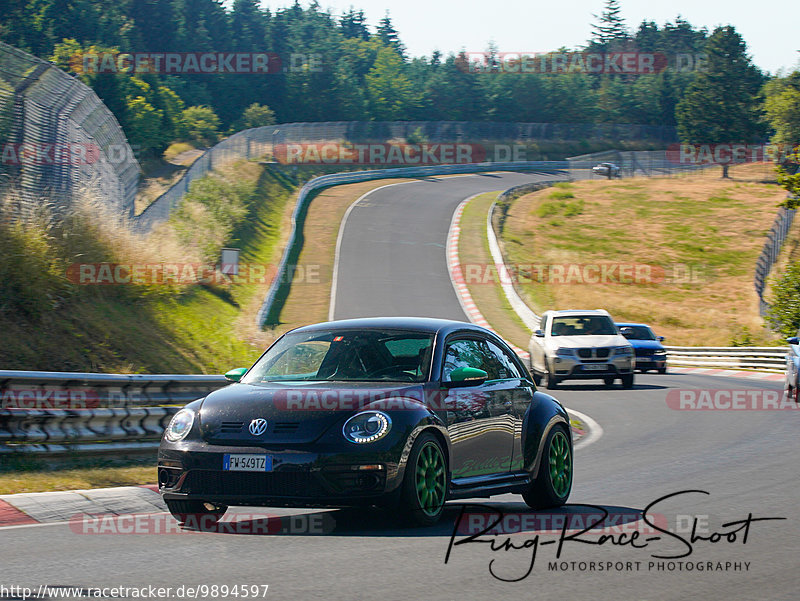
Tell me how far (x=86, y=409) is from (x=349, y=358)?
354cm

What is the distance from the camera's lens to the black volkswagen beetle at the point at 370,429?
285 inches

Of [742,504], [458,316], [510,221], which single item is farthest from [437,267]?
[742,504]

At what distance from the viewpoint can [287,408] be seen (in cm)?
754

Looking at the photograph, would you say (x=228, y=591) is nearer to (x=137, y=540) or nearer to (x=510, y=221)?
(x=137, y=540)

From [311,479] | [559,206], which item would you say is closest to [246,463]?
[311,479]

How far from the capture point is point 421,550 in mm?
6805

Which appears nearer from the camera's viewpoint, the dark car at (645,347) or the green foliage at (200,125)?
the dark car at (645,347)

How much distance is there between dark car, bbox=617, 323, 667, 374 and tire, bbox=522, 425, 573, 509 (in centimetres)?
2075

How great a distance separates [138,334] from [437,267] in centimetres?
3101

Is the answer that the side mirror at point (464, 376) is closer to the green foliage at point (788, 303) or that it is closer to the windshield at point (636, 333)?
the windshield at point (636, 333)

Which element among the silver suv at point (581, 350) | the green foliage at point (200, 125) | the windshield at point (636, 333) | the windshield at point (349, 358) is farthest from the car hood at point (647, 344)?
the green foliage at point (200, 125)

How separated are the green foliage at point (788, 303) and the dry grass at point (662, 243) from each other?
190cm

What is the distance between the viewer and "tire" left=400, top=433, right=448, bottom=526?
24.1 feet

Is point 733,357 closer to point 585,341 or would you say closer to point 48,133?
point 585,341
